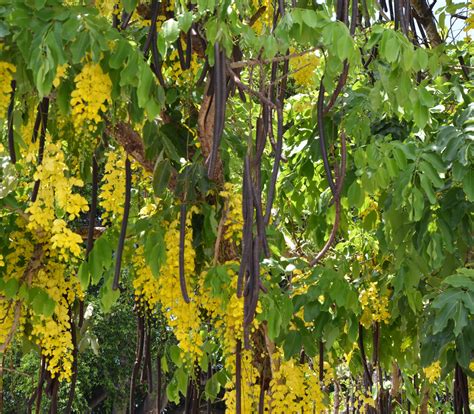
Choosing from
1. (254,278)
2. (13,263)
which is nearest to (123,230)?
(254,278)

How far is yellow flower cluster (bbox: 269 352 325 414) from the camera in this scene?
10.7ft

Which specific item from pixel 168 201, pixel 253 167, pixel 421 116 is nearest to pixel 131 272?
pixel 168 201

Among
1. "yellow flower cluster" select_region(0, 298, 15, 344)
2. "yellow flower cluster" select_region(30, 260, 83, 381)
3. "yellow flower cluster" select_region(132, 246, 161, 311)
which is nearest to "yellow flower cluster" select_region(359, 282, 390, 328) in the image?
"yellow flower cluster" select_region(132, 246, 161, 311)

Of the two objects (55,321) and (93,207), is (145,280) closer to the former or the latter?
(93,207)

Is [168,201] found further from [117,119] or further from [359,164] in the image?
[359,164]

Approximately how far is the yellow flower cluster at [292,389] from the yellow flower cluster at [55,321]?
2.43ft

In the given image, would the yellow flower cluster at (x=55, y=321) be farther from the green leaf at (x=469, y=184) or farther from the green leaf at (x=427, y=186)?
the green leaf at (x=469, y=184)

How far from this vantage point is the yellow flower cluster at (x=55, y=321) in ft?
11.2

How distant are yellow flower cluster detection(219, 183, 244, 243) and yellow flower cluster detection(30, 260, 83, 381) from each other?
31.3 inches

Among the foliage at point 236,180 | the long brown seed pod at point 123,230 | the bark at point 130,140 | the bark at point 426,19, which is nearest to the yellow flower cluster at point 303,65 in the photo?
the foliage at point 236,180

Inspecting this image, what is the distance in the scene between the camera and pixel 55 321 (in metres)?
3.53

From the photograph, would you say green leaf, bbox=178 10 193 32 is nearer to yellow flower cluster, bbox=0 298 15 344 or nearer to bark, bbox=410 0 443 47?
yellow flower cluster, bbox=0 298 15 344

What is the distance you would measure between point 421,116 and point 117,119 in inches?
34.3

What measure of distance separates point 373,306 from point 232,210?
111 centimetres
